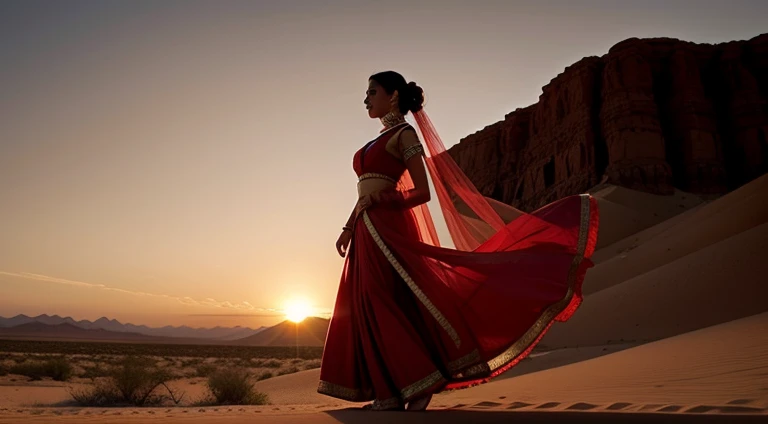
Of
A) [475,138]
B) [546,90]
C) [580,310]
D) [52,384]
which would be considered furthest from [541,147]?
[52,384]

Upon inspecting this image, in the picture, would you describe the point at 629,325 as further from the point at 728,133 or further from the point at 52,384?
the point at 728,133

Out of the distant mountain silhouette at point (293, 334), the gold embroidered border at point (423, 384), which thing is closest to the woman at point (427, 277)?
the gold embroidered border at point (423, 384)

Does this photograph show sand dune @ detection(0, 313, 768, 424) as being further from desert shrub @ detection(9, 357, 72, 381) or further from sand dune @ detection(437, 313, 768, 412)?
desert shrub @ detection(9, 357, 72, 381)

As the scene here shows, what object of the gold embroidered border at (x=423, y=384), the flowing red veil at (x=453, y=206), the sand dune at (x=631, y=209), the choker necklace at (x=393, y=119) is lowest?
the gold embroidered border at (x=423, y=384)

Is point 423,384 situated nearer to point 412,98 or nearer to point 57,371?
point 412,98

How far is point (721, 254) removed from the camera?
58.6 ft

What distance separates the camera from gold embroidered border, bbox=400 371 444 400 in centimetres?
360

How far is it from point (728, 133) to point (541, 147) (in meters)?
18.9

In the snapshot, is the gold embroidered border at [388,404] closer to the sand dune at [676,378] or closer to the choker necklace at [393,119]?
the sand dune at [676,378]

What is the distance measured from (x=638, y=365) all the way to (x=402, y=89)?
5.15 metres

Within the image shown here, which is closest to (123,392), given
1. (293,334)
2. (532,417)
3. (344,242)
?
Result: (344,242)

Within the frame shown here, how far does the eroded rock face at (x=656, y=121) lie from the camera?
51.1 metres

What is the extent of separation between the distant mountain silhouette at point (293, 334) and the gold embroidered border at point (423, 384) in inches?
3249

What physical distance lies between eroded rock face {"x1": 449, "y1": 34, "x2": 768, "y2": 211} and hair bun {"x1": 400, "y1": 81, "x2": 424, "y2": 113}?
50.4m
